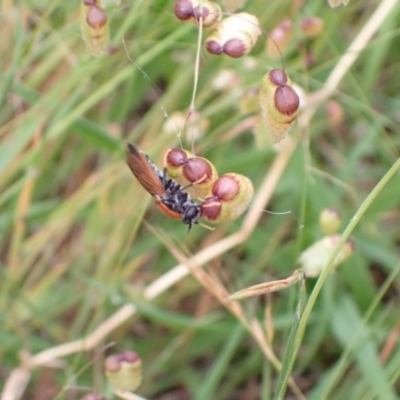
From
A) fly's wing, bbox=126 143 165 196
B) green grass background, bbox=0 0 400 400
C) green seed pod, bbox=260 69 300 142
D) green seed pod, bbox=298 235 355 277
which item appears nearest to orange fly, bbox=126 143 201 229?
fly's wing, bbox=126 143 165 196

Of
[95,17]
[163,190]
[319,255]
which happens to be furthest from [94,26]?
[319,255]

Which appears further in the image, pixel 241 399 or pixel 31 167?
pixel 241 399

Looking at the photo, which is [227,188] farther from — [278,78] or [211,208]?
[278,78]

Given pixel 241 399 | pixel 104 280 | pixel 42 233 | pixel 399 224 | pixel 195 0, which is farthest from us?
pixel 399 224

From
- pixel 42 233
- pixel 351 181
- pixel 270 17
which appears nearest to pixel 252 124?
→ pixel 270 17

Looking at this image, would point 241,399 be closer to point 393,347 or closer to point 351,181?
point 393,347

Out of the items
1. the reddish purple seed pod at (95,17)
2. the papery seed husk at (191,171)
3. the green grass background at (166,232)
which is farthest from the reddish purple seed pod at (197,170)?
the green grass background at (166,232)
